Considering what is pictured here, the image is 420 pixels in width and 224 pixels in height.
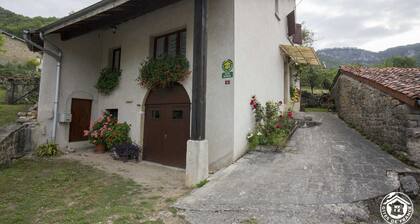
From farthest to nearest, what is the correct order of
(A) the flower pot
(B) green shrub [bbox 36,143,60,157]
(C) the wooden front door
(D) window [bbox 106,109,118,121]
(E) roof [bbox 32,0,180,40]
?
(D) window [bbox 106,109,118,121], (C) the wooden front door, (A) the flower pot, (B) green shrub [bbox 36,143,60,157], (E) roof [bbox 32,0,180,40]

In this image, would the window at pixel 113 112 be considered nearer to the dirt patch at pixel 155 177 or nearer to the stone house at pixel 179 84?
the stone house at pixel 179 84

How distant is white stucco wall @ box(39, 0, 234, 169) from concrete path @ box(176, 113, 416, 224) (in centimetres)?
126

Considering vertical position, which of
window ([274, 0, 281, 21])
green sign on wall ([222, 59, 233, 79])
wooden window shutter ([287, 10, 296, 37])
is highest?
wooden window shutter ([287, 10, 296, 37])

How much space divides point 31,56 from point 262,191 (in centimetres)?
3987

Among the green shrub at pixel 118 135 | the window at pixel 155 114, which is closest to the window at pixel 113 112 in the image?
the green shrub at pixel 118 135

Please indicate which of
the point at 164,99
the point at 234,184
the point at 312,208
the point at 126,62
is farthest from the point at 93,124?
the point at 312,208

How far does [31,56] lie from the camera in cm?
3294

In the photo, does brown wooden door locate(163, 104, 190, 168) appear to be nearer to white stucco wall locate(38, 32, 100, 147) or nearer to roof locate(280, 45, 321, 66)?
white stucco wall locate(38, 32, 100, 147)

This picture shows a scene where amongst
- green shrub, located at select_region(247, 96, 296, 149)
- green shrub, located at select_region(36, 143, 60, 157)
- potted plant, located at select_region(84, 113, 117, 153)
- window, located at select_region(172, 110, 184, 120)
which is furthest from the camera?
potted plant, located at select_region(84, 113, 117, 153)

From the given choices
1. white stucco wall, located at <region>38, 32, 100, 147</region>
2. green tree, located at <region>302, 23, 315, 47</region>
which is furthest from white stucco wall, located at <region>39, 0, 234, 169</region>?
green tree, located at <region>302, 23, 315, 47</region>

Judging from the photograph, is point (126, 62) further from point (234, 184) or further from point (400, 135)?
point (400, 135)

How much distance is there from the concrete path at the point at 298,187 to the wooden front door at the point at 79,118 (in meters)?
7.38

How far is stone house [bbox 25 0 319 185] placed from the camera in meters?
6.34

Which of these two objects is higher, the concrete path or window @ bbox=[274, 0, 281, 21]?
window @ bbox=[274, 0, 281, 21]
